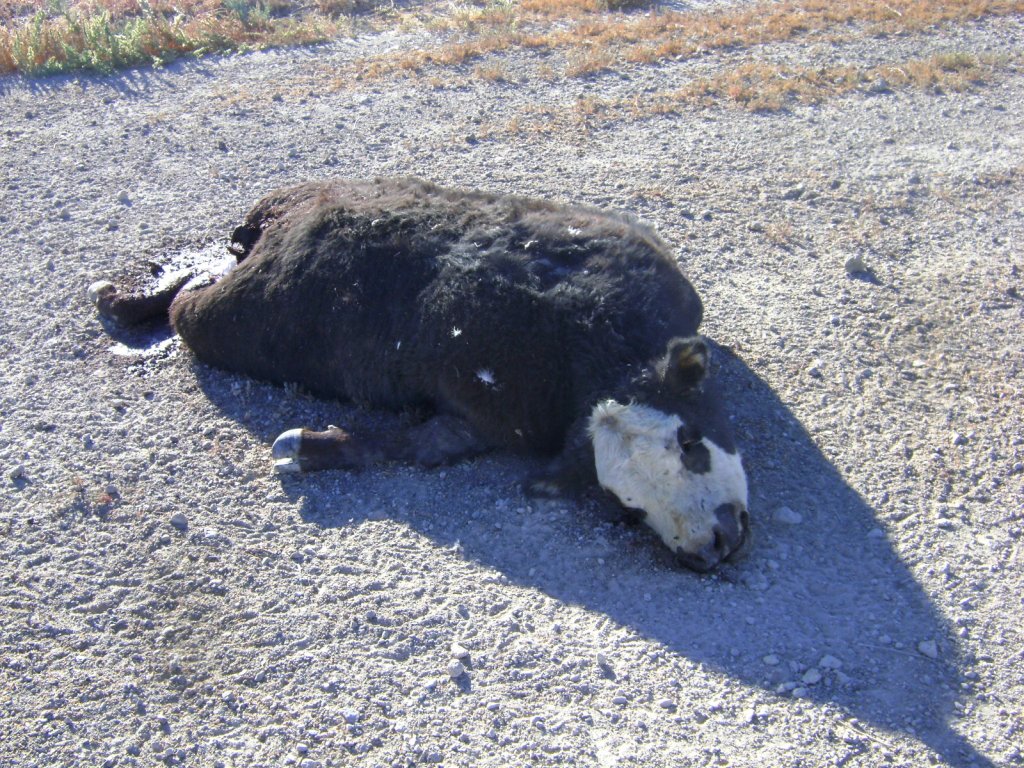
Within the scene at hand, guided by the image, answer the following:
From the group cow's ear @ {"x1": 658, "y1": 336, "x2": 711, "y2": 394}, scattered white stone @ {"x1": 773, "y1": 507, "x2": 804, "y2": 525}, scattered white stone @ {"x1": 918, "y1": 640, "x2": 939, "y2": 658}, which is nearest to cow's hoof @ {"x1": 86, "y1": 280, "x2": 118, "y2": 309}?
cow's ear @ {"x1": 658, "y1": 336, "x2": 711, "y2": 394}

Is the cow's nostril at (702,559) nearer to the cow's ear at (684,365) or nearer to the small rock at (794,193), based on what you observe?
the cow's ear at (684,365)

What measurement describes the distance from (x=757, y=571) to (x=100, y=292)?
18.1 ft

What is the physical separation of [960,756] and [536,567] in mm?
2168

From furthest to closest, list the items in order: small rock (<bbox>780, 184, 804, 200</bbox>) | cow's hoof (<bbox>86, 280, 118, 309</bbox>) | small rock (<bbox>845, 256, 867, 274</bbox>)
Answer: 1. small rock (<bbox>780, 184, 804, 200</bbox>)
2. small rock (<bbox>845, 256, 867, 274</bbox>)
3. cow's hoof (<bbox>86, 280, 118, 309</bbox>)

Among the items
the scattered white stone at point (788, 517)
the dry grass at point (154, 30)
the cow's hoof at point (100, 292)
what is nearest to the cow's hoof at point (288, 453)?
the cow's hoof at point (100, 292)

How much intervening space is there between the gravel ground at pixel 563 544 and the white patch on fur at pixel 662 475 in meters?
0.27

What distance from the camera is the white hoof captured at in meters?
7.22

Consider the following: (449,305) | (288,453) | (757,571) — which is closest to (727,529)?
(757,571)

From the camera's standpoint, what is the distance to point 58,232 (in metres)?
8.47

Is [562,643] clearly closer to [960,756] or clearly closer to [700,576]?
[700,576]

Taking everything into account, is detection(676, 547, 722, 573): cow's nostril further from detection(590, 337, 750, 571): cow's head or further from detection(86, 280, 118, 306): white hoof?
detection(86, 280, 118, 306): white hoof

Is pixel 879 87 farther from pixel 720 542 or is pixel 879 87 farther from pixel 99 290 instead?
pixel 99 290

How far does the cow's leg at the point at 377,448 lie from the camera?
5594mm

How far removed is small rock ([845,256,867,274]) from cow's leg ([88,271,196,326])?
5298mm
